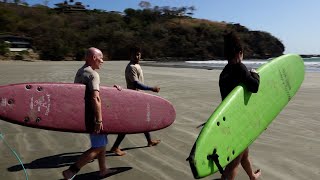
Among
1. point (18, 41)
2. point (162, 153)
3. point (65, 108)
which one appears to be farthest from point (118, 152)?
point (18, 41)

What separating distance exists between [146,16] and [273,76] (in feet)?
387

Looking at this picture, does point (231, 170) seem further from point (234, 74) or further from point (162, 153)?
point (162, 153)

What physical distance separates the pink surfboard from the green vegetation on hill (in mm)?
58128

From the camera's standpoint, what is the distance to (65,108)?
13.3 feet

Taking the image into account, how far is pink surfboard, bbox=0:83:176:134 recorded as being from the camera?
3859mm

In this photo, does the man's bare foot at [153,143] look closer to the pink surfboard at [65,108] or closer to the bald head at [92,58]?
the pink surfboard at [65,108]

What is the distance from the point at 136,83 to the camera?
4926 mm

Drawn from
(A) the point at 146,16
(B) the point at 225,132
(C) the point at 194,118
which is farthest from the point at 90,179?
(A) the point at 146,16

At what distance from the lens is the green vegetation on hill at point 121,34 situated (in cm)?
6919

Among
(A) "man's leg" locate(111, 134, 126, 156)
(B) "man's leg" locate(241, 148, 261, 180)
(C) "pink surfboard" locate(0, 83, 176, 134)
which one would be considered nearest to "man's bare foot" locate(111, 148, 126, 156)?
(A) "man's leg" locate(111, 134, 126, 156)

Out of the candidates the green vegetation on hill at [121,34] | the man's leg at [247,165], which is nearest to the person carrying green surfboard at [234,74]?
the man's leg at [247,165]

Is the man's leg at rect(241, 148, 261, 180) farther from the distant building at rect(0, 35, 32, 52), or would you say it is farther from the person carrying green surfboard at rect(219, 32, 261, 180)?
the distant building at rect(0, 35, 32, 52)

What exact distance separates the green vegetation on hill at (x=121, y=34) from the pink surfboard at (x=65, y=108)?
191ft

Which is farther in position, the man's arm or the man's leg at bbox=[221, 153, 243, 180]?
the man's arm
